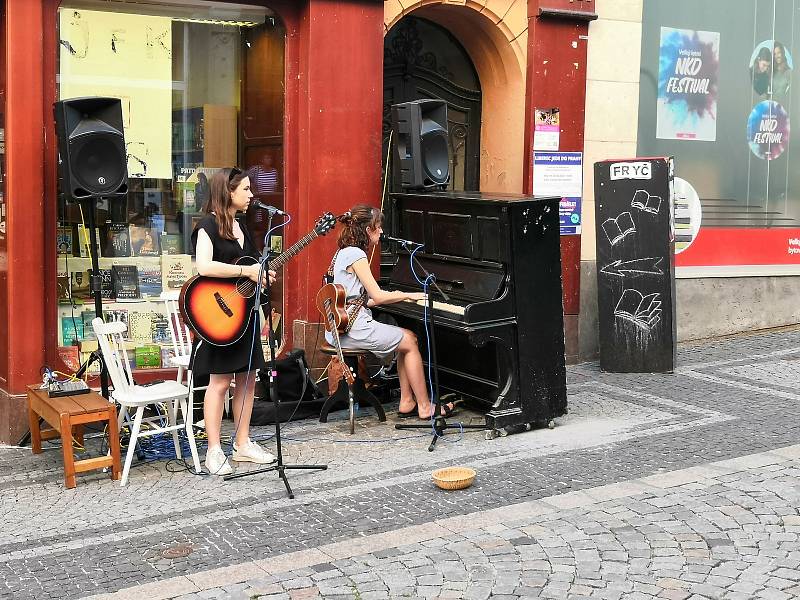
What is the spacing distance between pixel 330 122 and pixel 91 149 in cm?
221

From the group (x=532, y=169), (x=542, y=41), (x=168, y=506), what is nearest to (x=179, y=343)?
(x=168, y=506)

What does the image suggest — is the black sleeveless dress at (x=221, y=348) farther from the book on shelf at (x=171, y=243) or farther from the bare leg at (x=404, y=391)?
the book on shelf at (x=171, y=243)

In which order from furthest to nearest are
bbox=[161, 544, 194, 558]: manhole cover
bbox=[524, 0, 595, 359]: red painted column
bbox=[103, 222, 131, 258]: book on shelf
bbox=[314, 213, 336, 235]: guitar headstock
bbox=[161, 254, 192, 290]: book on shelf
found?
bbox=[524, 0, 595, 359]: red painted column → bbox=[161, 254, 192, 290]: book on shelf → bbox=[103, 222, 131, 258]: book on shelf → bbox=[314, 213, 336, 235]: guitar headstock → bbox=[161, 544, 194, 558]: manhole cover

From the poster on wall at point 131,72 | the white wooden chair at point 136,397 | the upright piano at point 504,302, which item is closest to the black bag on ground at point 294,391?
the upright piano at point 504,302

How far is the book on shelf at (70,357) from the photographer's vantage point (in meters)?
7.95

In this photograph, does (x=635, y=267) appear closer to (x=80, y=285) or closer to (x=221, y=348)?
(x=221, y=348)

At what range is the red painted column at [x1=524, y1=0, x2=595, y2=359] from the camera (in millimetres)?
9945

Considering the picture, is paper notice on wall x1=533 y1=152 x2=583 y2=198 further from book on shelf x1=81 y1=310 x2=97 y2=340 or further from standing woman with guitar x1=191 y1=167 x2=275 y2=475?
book on shelf x1=81 y1=310 x2=97 y2=340

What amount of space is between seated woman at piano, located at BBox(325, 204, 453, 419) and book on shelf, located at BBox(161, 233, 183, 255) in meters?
1.41

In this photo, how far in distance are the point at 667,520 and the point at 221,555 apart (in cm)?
235

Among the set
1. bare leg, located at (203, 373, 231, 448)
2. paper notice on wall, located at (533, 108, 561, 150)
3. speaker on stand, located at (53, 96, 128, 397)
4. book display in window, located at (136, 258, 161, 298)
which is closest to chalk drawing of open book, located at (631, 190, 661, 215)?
paper notice on wall, located at (533, 108, 561, 150)

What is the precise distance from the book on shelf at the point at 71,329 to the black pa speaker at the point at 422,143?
2.67 m

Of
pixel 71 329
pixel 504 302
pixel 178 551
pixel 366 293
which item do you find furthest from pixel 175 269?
pixel 178 551

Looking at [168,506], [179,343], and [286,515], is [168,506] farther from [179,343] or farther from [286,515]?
[179,343]
